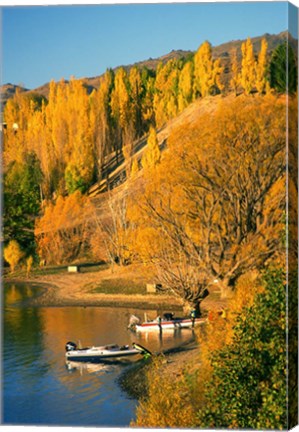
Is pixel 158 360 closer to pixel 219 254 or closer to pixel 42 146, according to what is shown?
pixel 219 254

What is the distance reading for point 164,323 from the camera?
11.8 m

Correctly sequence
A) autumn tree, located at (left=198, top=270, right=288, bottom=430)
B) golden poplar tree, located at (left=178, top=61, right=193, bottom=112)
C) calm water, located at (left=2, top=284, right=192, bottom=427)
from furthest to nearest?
1. golden poplar tree, located at (left=178, top=61, right=193, bottom=112)
2. calm water, located at (left=2, top=284, right=192, bottom=427)
3. autumn tree, located at (left=198, top=270, right=288, bottom=430)

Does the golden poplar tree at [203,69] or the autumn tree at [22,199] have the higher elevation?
the golden poplar tree at [203,69]

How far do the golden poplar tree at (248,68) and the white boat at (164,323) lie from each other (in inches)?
100

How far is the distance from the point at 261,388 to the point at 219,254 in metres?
1.54

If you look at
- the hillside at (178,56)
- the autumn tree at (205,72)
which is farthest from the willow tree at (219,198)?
the hillside at (178,56)

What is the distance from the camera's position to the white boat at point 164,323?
38.0ft

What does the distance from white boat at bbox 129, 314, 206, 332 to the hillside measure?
2637mm

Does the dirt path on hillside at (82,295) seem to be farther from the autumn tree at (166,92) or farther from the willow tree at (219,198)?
the autumn tree at (166,92)

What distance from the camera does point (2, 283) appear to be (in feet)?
37.7

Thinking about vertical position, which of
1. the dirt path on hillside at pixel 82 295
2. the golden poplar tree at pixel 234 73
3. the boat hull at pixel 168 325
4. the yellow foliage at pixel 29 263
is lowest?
the boat hull at pixel 168 325

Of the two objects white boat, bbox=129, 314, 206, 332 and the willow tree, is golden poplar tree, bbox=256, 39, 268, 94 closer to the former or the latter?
the willow tree

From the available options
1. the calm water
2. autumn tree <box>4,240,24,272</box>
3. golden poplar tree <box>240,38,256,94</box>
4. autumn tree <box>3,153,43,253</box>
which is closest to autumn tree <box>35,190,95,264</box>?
autumn tree <box>3,153,43,253</box>

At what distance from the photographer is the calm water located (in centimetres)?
1102
